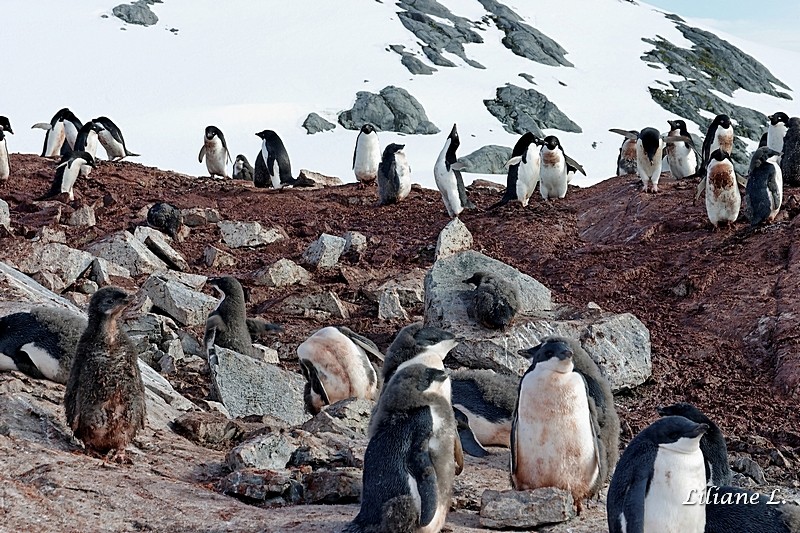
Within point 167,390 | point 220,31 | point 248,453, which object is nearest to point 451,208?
point 167,390

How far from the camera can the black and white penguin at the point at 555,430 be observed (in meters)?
5.14

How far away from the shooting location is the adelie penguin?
16375 millimetres

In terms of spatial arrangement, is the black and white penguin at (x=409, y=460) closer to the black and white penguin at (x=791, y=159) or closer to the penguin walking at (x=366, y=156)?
the black and white penguin at (x=791, y=159)

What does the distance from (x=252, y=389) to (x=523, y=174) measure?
30.3 feet

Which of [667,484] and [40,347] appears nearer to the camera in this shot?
[667,484]

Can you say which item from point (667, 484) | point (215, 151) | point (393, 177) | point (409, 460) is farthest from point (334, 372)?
point (215, 151)

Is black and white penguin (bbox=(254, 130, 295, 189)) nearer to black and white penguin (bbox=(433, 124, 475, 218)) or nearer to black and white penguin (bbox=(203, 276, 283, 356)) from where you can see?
black and white penguin (bbox=(433, 124, 475, 218))

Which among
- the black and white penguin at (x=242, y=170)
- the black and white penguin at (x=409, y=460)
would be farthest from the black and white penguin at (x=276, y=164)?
the black and white penguin at (x=409, y=460)

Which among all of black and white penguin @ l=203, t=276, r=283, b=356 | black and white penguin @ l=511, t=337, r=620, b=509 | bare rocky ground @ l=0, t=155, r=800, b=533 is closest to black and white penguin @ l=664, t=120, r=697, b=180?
bare rocky ground @ l=0, t=155, r=800, b=533

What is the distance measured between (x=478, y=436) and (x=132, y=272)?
6.82 m

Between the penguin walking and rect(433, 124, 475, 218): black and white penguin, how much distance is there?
10.9 ft

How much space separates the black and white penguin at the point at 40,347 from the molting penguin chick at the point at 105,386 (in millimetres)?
922

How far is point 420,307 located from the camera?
10.9 metres

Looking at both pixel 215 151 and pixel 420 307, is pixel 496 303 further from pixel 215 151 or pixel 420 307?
pixel 215 151
